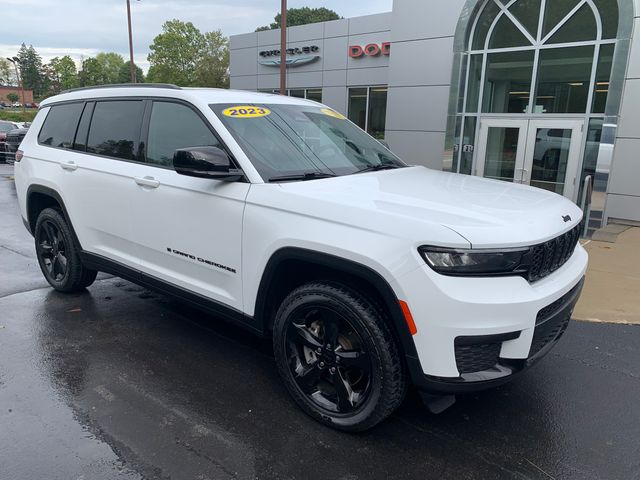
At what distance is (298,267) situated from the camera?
10.2 feet

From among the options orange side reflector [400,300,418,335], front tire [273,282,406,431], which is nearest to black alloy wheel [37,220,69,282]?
front tire [273,282,406,431]

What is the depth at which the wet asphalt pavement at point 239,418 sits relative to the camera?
2.69 m

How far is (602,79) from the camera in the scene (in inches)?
373

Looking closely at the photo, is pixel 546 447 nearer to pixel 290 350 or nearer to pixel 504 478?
pixel 504 478

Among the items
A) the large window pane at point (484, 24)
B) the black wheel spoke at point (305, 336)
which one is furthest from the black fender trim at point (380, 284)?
the large window pane at point (484, 24)

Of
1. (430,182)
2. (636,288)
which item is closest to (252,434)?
(430,182)

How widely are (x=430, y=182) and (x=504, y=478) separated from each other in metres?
1.85

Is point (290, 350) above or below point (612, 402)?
above

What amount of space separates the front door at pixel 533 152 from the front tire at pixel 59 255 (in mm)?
8542

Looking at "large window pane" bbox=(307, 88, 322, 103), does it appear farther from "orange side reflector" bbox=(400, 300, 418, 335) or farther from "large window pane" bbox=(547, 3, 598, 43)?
"orange side reflector" bbox=(400, 300, 418, 335)

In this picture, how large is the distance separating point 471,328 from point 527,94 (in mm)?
9313

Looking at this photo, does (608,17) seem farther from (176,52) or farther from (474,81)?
(176,52)

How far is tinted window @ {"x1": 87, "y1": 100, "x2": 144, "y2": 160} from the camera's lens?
13.5 ft

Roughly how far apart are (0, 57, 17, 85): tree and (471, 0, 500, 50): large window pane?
15310 cm
